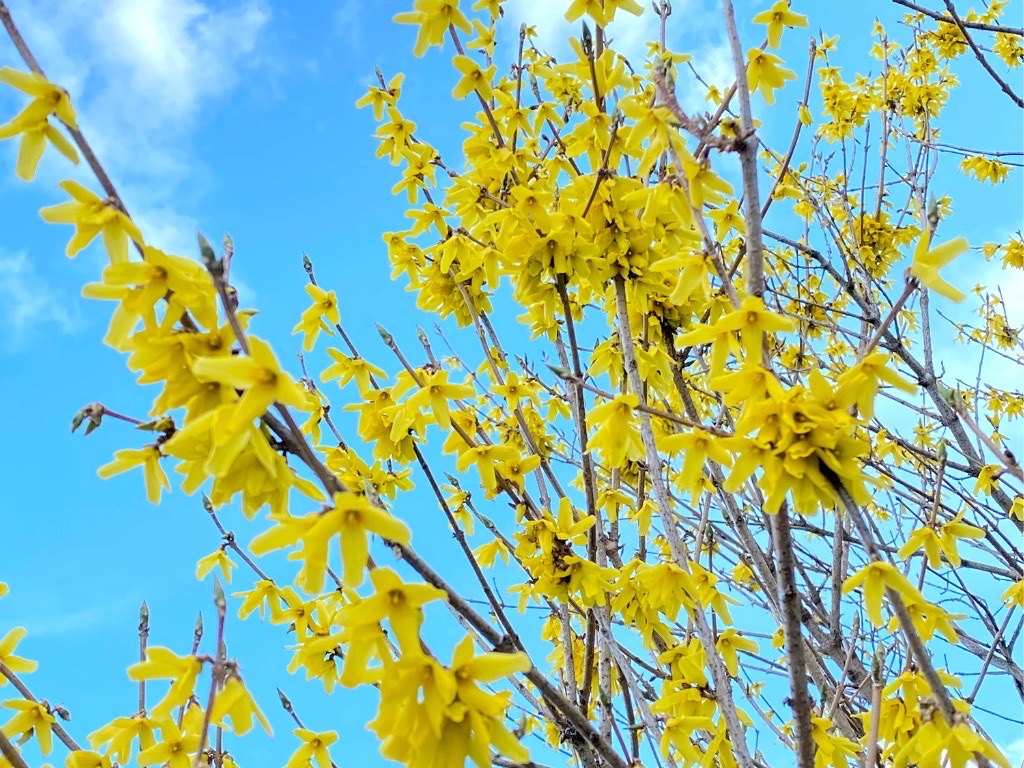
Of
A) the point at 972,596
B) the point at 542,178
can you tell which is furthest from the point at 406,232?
the point at 972,596

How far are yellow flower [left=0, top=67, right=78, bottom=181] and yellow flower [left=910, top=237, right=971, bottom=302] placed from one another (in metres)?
1.72

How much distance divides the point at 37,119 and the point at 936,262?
188 centimetres

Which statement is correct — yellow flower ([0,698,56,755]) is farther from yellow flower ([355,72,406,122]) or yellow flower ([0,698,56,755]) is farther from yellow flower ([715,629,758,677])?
yellow flower ([355,72,406,122])

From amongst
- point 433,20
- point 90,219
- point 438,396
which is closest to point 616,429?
point 438,396

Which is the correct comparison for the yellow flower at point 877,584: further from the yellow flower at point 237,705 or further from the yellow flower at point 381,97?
the yellow flower at point 381,97

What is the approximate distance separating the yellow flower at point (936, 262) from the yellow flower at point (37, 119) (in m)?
1.72

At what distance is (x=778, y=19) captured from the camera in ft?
8.58

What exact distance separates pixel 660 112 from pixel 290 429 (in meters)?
1.24

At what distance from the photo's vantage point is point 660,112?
1.88 m

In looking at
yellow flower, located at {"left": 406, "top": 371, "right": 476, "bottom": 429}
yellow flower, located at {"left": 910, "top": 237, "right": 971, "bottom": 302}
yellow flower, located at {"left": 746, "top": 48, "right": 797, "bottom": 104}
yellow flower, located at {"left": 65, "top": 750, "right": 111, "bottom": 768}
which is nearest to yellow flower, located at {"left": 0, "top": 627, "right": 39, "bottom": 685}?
yellow flower, located at {"left": 65, "top": 750, "right": 111, "bottom": 768}

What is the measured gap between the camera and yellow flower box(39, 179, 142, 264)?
55.3 inches

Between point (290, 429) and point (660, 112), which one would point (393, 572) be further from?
point (660, 112)

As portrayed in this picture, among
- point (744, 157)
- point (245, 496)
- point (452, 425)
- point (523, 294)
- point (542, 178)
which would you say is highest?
point (542, 178)

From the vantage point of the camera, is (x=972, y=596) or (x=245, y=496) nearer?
(x=245, y=496)
